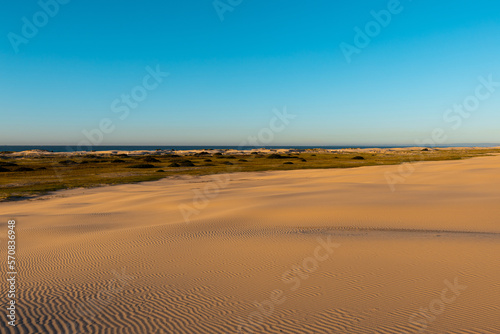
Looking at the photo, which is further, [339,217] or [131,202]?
[131,202]

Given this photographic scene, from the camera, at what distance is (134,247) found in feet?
36.3

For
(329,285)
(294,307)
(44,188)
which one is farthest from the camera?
(44,188)

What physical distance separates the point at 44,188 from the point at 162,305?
2522 centimetres

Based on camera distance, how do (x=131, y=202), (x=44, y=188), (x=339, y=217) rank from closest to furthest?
(x=339, y=217) → (x=131, y=202) → (x=44, y=188)

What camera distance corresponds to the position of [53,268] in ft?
29.8

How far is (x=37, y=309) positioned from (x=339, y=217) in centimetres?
1235

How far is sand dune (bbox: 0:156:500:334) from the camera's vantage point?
605cm

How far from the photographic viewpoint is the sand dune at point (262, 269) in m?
6.05

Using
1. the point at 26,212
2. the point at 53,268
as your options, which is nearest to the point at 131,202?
the point at 26,212

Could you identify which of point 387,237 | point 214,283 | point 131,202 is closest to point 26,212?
point 131,202

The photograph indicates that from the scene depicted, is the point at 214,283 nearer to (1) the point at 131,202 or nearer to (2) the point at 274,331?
(2) the point at 274,331

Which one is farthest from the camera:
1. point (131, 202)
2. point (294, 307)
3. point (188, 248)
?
point (131, 202)

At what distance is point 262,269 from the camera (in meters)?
8.83

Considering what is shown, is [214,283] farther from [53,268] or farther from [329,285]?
[53,268]
